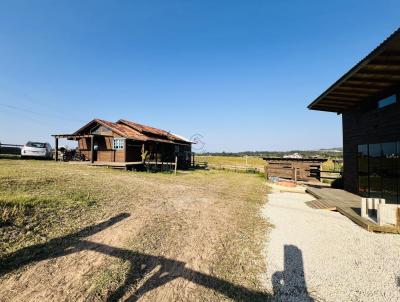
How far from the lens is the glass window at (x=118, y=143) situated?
2291 centimetres

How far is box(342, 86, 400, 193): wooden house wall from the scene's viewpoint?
9672 mm

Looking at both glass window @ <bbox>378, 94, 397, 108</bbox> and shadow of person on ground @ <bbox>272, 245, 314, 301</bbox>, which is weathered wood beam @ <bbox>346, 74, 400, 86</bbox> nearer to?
glass window @ <bbox>378, 94, 397, 108</bbox>

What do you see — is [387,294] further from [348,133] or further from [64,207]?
[348,133]

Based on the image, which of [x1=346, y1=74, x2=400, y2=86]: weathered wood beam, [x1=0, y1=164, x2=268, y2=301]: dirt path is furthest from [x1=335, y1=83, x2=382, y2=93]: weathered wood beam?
[x1=0, y1=164, x2=268, y2=301]: dirt path

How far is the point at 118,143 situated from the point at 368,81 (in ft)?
67.0

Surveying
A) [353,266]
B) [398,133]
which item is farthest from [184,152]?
[353,266]

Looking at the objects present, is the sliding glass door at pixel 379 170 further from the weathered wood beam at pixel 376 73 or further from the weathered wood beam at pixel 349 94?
the weathered wood beam at pixel 376 73

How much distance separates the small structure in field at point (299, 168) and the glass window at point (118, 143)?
15.1 meters

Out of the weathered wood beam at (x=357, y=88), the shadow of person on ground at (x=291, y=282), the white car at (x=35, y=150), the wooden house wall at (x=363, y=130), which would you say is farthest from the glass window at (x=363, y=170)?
the white car at (x=35, y=150)

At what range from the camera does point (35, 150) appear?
2244 cm

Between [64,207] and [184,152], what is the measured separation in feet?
87.6

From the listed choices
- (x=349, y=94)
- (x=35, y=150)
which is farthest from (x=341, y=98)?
(x=35, y=150)

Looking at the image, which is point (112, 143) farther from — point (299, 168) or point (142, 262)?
point (142, 262)

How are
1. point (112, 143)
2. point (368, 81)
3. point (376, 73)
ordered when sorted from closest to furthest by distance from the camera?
point (376, 73), point (368, 81), point (112, 143)
